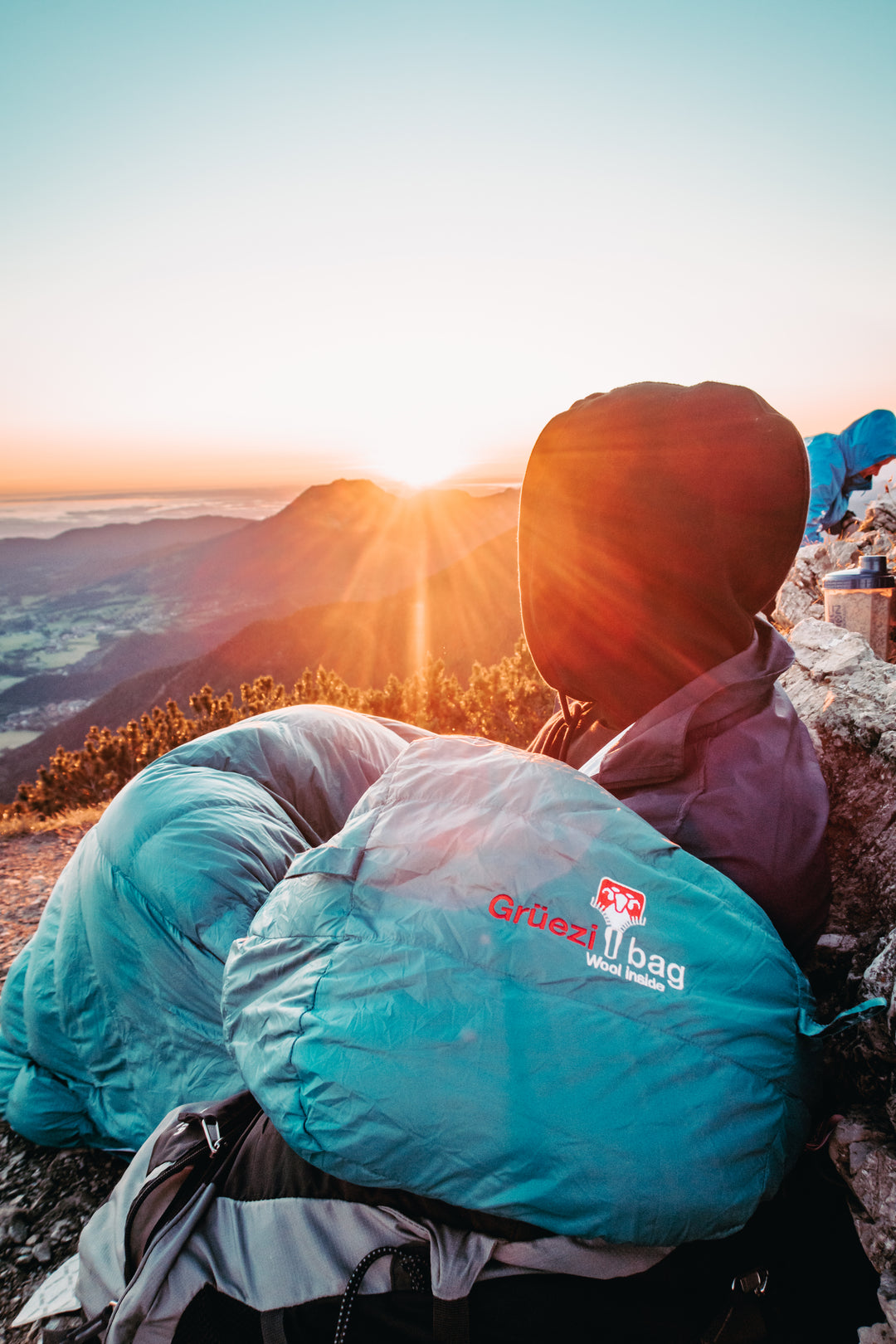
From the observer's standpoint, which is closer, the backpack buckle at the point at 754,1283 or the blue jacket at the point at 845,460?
the backpack buckle at the point at 754,1283

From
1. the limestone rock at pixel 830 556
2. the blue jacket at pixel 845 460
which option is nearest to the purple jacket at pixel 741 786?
the limestone rock at pixel 830 556

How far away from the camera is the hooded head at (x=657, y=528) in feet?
5.25

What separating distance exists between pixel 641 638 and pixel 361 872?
923 mm

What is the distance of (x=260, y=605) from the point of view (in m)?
93.9

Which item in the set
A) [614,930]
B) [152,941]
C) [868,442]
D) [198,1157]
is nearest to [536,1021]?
[614,930]

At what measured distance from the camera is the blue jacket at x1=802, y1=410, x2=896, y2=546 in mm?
8836

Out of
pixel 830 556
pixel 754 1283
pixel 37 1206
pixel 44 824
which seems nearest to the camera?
pixel 754 1283

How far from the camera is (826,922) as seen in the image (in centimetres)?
164

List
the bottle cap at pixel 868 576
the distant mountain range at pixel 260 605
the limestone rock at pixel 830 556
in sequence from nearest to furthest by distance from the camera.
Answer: the bottle cap at pixel 868 576
the limestone rock at pixel 830 556
the distant mountain range at pixel 260 605

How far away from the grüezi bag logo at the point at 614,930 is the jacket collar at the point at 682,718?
1.35 ft

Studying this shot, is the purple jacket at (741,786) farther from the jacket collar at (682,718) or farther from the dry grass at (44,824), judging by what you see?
the dry grass at (44,824)

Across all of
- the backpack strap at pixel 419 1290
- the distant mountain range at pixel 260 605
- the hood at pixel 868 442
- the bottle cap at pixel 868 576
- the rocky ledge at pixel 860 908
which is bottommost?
the distant mountain range at pixel 260 605

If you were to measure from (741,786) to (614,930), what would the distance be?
1.66ft

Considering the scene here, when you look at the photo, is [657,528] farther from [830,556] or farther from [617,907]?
[830,556]
